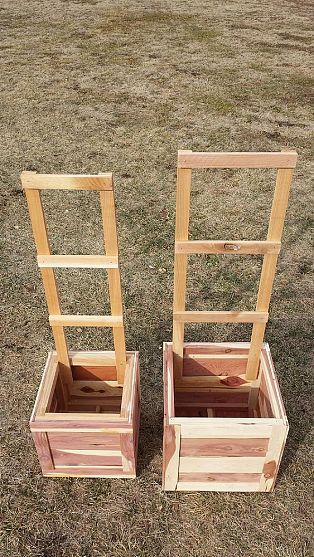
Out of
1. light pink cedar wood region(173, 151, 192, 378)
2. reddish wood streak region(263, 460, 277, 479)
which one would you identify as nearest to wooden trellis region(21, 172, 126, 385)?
light pink cedar wood region(173, 151, 192, 378)

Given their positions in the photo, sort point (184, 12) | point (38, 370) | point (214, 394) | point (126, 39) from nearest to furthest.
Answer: point (214, 394), point (38, 370), point (126, 39), point (184, 12)

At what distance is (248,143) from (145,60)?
4.78 m

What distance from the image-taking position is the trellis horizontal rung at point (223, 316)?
272 cm

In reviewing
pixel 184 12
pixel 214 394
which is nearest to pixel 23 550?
pixel 214 394

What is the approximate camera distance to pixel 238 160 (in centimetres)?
215

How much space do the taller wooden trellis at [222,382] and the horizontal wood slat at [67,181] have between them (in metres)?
0.37

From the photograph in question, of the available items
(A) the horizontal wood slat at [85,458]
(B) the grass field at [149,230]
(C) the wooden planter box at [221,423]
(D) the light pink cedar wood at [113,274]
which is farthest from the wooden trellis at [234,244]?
(B) the grass field at [149,230]

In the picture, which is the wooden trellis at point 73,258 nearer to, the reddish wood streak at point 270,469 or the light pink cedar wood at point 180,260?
the light pink cedar wood at point 180,260

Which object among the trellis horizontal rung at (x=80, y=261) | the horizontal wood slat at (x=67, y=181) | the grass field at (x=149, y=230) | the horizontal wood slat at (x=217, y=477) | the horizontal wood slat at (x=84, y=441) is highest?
the horizontal wood slat at (x=67, y=181)

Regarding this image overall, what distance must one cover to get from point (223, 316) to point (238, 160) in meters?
0.98

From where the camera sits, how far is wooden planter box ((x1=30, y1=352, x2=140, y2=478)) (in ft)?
8.45

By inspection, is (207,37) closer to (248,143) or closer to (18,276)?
(248,143)

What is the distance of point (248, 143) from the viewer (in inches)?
268

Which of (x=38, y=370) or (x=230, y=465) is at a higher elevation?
(x=230, y=465)
